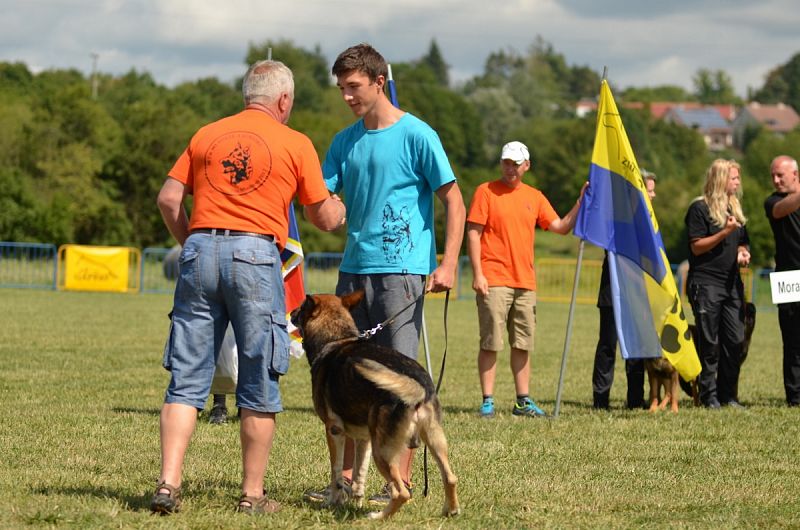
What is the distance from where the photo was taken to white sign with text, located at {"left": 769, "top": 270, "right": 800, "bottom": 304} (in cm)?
1031

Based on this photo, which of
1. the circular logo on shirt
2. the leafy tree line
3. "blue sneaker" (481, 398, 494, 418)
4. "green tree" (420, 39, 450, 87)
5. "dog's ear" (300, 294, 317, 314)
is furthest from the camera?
"green tree" (420, 39, 450, 87)

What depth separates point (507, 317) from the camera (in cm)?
969

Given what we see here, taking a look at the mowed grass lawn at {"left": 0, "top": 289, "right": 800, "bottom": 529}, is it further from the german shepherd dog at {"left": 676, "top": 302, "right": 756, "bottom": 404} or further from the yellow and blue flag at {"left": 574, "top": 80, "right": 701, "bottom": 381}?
the yellow and blue flag at {"left": 574, "top": 80, "right": 701, "bottom": 381}

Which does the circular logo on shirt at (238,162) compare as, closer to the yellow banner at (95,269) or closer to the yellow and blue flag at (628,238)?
the yellow and blue flag at (628,238)

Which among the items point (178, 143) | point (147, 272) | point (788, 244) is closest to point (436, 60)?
point (178, 143)

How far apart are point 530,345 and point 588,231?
3.56ft

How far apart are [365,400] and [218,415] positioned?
369 cm

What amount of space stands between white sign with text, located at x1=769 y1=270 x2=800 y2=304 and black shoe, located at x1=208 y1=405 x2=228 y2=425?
5108mm

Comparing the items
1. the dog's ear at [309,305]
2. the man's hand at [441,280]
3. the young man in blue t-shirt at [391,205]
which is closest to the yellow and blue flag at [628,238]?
the young man in blue t-shirt at [391,205]

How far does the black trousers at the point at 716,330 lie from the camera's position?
33.7ft

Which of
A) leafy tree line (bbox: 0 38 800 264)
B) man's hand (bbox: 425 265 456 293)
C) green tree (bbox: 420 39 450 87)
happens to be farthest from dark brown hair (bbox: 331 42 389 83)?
green tree (bbox: 420 39 450 87)

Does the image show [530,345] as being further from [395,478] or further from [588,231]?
[395,478]

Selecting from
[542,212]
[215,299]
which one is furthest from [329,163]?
[542,212]

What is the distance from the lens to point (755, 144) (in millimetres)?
94062
